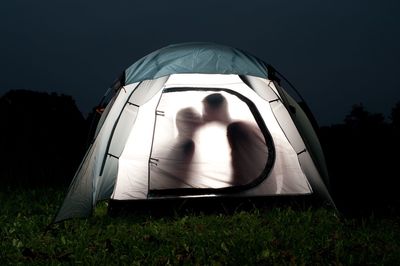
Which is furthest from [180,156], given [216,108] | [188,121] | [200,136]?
[216,108]

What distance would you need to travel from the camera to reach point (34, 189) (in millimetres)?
7238

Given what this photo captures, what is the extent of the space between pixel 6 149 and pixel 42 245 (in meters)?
7.70

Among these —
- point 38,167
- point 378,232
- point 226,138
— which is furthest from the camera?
point 38,167

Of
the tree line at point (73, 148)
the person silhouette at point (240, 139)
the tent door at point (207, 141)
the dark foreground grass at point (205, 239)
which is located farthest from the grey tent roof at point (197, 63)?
the dark foreground grass at point (205, 239)

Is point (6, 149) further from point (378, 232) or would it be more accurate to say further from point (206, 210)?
point (378, 232)

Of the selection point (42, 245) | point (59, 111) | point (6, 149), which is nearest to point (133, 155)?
point (42, 245)

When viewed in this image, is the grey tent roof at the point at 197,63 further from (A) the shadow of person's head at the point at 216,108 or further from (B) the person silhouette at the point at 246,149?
(B) the person silhouette at the point at 246,149

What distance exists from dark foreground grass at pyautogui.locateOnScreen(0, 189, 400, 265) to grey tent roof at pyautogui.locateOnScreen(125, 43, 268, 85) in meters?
1.53

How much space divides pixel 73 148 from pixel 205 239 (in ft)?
28.7

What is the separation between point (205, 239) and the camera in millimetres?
4559

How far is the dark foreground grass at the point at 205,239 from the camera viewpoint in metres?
4.05

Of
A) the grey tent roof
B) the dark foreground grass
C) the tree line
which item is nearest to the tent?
the grey tent roof

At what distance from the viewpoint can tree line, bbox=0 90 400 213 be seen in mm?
7267

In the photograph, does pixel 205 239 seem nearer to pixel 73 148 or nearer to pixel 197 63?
pixel 197 63
